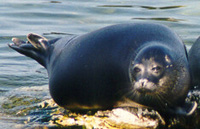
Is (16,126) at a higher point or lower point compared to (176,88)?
lower

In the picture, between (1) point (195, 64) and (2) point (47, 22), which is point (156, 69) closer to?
(1) point (195, 64)

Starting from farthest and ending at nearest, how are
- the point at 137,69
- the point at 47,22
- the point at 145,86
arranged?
the point at 47,22 < the point at 137,69 < the point at 145,86

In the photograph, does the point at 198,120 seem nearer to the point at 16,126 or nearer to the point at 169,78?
the point at 169,78

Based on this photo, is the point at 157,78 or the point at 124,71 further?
the point at 124,71

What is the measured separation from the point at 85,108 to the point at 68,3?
7.10 m

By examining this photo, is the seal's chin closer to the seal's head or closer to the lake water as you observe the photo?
the seal's head

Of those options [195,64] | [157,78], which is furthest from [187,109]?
[195,64]

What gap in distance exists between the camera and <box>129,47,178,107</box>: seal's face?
13.0 ft

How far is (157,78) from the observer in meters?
3.99

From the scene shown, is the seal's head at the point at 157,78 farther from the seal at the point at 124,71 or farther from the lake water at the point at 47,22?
the lake water at the point at 47,22

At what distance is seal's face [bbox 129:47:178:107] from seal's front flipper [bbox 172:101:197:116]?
0.44 feet

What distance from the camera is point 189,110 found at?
423 centimetres

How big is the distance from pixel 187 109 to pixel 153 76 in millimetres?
495

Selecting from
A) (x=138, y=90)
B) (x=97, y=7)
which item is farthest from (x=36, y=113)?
(x=97, y=7)
